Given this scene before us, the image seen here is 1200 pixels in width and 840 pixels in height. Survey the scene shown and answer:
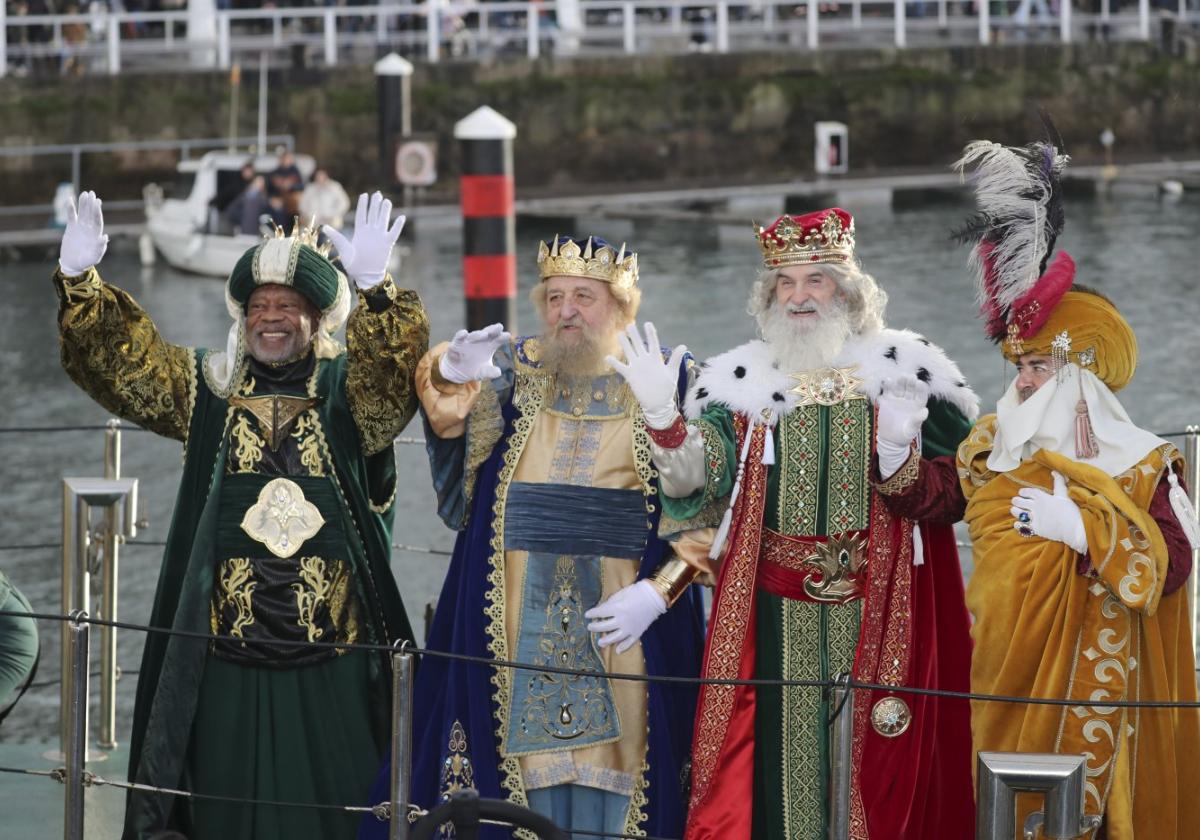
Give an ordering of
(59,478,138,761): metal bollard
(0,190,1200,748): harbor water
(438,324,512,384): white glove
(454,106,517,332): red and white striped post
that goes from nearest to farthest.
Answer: (438,324,512,384): white glove
(59,478,138,761): metal bollard
(454,106,517,332): red and white striped post
(0,190,1200,748): harbor water

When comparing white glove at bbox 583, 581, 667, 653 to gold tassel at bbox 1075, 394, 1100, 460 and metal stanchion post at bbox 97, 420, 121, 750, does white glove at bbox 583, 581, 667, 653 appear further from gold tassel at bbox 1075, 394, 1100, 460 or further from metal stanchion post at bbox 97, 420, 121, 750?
metal stanchion post at bbox 97, 420, 121, 750

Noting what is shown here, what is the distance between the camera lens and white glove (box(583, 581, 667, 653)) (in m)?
4.65

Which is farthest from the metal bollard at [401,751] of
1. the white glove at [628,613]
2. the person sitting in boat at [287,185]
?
the person sitting in boat at [287,185]

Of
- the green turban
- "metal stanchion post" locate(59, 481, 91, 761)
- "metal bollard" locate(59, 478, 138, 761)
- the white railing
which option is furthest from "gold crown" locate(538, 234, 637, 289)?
the white railing

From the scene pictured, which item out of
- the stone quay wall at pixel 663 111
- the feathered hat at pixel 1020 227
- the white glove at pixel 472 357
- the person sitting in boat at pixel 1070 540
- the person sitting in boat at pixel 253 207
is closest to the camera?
the person sitting in boat at pixel 1070 540

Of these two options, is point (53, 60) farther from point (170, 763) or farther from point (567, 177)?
point (170, 763)

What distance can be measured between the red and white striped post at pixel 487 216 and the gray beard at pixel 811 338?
17.0 ft

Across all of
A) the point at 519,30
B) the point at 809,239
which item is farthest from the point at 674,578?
the point at 519,30

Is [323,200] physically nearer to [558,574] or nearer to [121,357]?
[121,357]

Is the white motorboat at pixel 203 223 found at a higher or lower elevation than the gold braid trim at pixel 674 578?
higher

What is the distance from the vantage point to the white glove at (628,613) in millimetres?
4648

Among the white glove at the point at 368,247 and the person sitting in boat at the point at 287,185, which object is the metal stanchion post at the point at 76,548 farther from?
the person sitting in boat at the point at 287,185

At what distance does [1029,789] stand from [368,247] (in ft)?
Result: 6.35

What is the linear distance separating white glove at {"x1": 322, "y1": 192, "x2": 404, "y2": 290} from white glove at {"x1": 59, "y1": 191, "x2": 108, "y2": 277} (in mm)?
531
